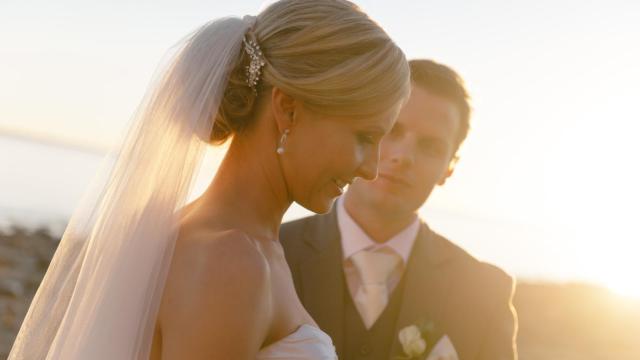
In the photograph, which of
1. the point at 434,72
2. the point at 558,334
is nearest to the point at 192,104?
the point at 434,72

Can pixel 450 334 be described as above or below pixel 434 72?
below

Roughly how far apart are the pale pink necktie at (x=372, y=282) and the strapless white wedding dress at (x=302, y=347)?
207cm

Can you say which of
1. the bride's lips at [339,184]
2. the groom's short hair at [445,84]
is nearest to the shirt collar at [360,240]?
the groom's short hair at [445,84]

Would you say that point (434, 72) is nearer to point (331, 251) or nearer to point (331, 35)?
point (331, 251)

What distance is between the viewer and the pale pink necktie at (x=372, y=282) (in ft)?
19.1

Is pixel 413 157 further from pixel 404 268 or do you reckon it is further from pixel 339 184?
pixel 339 184

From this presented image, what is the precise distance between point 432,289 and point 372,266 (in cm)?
35

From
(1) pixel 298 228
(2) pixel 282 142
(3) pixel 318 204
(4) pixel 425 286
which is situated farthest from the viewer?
(1) pixel 298 228

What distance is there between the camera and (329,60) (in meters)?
3.61

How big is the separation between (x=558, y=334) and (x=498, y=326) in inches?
466

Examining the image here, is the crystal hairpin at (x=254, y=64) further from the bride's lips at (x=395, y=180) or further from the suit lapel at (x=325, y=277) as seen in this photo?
the suit lapel at (x=325, y=277)

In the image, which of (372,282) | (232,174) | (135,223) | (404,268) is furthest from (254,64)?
(404,268)

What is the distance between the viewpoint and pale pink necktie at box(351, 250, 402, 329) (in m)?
5.82

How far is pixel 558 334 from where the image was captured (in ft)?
57.3
